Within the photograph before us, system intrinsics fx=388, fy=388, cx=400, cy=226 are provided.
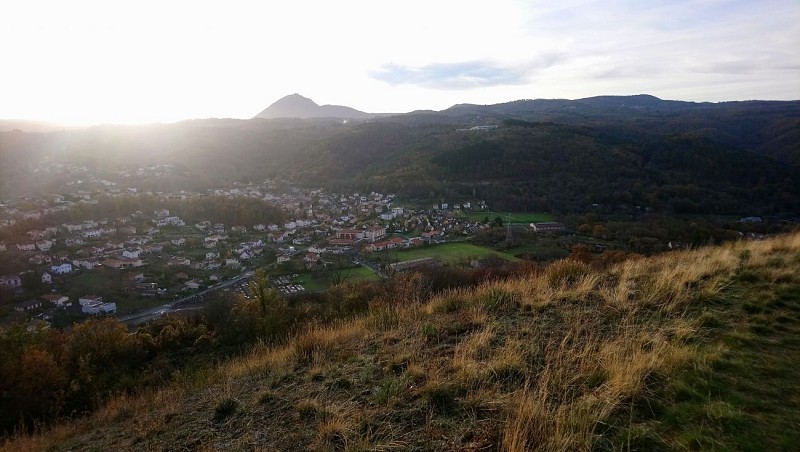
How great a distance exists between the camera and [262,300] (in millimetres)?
12133

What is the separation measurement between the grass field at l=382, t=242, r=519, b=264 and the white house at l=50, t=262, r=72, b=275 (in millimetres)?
21669

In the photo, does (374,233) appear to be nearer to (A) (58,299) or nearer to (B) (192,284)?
(B) (192,284)

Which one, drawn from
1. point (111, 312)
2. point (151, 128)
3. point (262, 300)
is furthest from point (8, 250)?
point (151, 128)

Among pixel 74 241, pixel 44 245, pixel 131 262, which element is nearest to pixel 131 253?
pixel 131 262

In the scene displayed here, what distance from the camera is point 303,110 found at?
178625 mm

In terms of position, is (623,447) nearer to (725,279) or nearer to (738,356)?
(738,356)

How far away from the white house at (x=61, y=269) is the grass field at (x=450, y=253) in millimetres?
21669

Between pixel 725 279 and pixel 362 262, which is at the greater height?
pixel 725 279

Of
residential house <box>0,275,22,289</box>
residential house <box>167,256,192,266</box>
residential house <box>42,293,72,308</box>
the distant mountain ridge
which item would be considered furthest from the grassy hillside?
the distant mountain ridge

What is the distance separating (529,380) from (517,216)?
4133 centimetres

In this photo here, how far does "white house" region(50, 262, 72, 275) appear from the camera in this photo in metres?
25.3

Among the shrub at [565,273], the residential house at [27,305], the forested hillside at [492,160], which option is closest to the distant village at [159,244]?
the residential house at [27,305]

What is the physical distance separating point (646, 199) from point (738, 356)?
1794 inches

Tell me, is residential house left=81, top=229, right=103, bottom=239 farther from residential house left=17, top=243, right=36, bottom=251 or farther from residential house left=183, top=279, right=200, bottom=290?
residential house left=183, top=279, right=200, bottom=290
